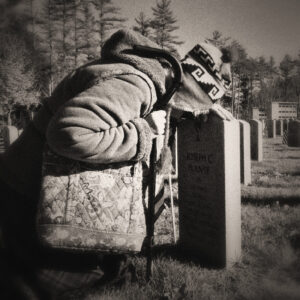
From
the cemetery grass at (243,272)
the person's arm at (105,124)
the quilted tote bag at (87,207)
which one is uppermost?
the person's arm at (105,124)

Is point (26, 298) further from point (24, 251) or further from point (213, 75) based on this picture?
point (213, 75)

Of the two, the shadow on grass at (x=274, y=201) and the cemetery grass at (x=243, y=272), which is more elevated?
the shadow on grass at (x=274, y=201)

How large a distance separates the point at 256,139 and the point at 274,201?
584 cm

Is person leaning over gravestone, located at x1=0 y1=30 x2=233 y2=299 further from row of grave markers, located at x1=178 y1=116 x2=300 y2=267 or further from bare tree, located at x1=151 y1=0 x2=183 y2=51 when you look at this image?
bare tree, located at x1=151 y1=0 x2=183 y2=51

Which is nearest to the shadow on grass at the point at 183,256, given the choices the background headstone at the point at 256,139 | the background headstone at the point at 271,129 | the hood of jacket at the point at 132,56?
the hood of jacket at the point at 132,56

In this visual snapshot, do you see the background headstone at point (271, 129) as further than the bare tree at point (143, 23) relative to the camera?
Yes

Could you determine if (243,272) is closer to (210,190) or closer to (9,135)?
(210,190)

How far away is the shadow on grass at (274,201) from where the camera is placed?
4735mm

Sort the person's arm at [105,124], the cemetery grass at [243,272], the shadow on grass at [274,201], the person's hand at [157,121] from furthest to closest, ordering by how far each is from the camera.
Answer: the shadow on grass at [274,201] → the cemetery grass at [243,272] → the person's hand at [157,121] → the person's arm at [105,124]

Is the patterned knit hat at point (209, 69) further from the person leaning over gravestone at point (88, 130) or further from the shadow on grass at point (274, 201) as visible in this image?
the shadow on grass at point (274, 201)

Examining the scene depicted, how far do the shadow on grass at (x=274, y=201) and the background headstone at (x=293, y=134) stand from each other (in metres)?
10.9

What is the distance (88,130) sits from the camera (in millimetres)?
1453

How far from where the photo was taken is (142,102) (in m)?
1.63

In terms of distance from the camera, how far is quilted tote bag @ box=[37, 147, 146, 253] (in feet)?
5.02
